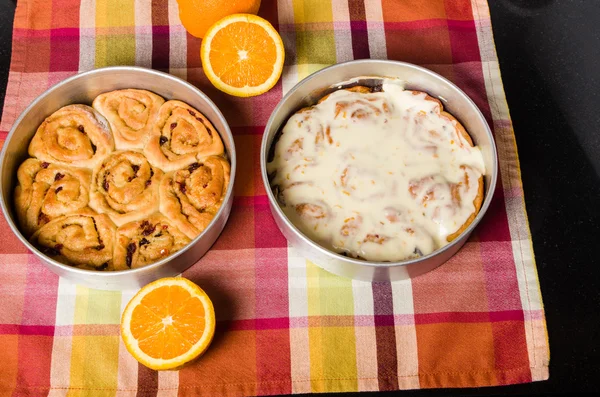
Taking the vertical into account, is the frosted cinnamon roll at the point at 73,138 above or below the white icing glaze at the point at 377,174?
above

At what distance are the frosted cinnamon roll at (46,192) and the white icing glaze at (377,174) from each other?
2.30ft

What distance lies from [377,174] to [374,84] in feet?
1.45

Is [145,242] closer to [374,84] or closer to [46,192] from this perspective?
[46,192]

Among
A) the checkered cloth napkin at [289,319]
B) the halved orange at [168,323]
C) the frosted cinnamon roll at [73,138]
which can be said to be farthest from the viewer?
the frosted cinnamon roll at [73,138]

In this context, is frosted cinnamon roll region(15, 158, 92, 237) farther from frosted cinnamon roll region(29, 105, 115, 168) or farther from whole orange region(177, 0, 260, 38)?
whole orange region(177, 0, 260, 38)

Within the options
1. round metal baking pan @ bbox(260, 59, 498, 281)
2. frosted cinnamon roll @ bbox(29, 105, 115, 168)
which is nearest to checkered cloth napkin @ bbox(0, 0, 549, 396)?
round metal baking pan @ bbox(260, 59, 498, 281)

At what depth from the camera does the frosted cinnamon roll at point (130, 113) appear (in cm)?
240

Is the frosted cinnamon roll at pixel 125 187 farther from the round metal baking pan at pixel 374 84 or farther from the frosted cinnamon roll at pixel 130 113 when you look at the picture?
the round metal baking pan at pixel 374 84

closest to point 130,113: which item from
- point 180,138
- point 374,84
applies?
point 180,138

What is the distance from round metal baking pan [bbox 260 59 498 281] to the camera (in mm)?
2145

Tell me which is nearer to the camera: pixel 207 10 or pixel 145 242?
pixel 145 242

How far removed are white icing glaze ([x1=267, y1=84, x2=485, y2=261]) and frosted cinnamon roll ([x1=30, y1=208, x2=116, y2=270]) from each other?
635 mm

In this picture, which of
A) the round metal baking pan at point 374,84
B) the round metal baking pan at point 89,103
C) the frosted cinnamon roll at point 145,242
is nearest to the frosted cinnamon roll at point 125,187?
the frosted cinnamon roll at point 145,242

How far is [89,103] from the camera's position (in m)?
2.56
